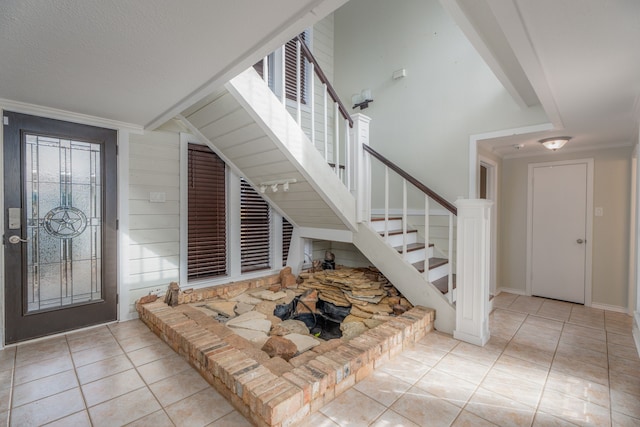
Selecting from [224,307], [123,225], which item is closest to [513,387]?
[224,307]

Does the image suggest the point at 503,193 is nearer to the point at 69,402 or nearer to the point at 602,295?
the point at 602,295

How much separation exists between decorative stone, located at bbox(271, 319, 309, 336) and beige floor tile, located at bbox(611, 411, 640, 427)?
2145 mm

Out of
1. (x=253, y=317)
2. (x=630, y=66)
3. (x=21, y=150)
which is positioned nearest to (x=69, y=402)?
(x=253, y=317)

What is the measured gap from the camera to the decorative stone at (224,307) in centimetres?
311

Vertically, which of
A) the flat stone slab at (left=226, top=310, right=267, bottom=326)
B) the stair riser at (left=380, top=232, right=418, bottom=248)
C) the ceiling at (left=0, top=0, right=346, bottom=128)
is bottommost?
the flat stone slab at (left=226, top=310, right=267, bottom=326)

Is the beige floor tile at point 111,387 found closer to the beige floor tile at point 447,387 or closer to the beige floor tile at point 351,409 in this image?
the beige floor tile at point 351,409

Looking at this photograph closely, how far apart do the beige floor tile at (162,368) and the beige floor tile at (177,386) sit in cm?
6

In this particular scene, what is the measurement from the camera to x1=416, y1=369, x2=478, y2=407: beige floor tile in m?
1.87


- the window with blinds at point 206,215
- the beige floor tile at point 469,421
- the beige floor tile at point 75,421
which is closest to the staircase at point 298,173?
the window with blinds at point 206,215

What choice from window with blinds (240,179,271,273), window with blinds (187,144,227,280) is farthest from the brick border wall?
window with blinds (240,179,271,273)

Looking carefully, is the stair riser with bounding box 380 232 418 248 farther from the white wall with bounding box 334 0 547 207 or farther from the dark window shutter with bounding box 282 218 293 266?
the dark window shutter with bounding box 282 218 293 266

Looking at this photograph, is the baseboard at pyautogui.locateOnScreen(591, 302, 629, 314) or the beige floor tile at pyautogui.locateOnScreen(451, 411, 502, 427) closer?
the beige floor tile at pyautogui.locateOnScreen(451, 411, 502, 427)

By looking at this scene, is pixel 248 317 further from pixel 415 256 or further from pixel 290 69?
pixel 290 69

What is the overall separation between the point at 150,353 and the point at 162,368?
30 centimetres
